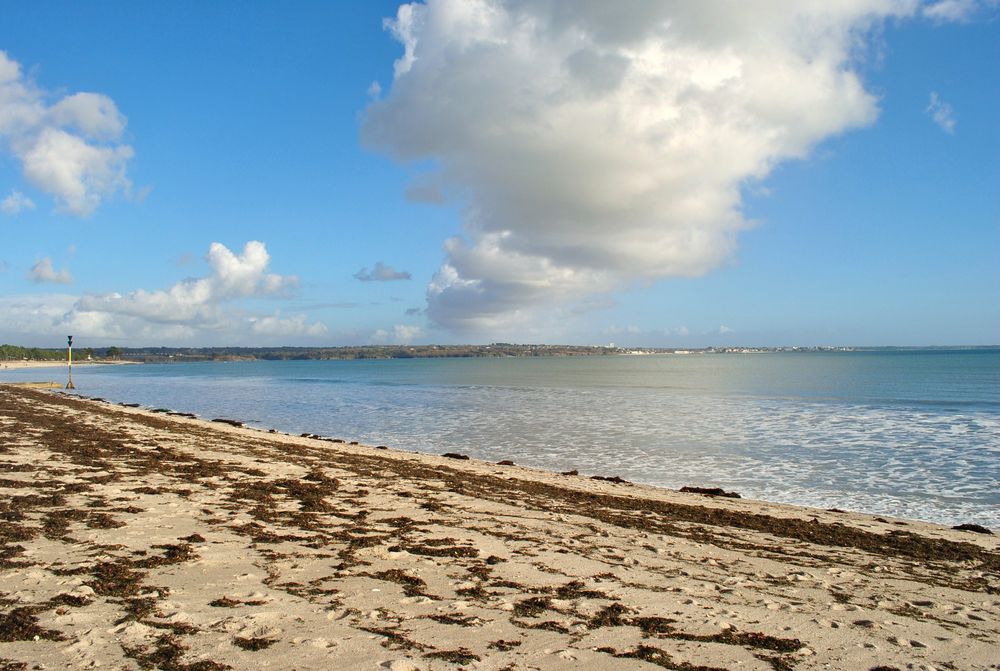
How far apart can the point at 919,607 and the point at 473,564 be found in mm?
5190

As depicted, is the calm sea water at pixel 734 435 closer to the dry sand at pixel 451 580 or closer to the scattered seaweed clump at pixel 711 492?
the scattered seaweed clump at pixel 711 492

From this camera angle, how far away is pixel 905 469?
19891mm

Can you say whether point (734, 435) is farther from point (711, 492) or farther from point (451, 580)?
point (451, 580)

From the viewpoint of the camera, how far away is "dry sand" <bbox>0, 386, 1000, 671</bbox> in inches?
211

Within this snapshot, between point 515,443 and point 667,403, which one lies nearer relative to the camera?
point 515,443

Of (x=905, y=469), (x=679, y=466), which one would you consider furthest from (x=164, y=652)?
(x=905, y=469)

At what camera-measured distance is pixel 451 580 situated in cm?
A: 724

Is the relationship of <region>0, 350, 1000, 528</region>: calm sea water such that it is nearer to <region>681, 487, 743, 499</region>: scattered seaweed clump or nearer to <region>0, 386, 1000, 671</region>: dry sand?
<region>681, 487, 743, 499</region>: scattered seaweed clump

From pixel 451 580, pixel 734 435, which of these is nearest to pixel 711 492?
pixel 451 580

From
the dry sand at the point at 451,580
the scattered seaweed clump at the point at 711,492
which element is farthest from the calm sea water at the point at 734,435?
the dry sand at the point at 451,580

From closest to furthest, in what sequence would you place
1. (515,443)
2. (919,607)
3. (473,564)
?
(919,607)
(473,564)
(515,443)

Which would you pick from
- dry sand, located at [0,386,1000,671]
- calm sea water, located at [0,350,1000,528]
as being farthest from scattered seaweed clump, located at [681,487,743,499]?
dry sand, located at [0,386,1000,671]

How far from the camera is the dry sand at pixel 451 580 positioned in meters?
5.37

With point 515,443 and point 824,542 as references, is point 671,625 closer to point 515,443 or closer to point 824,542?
point 824,542
